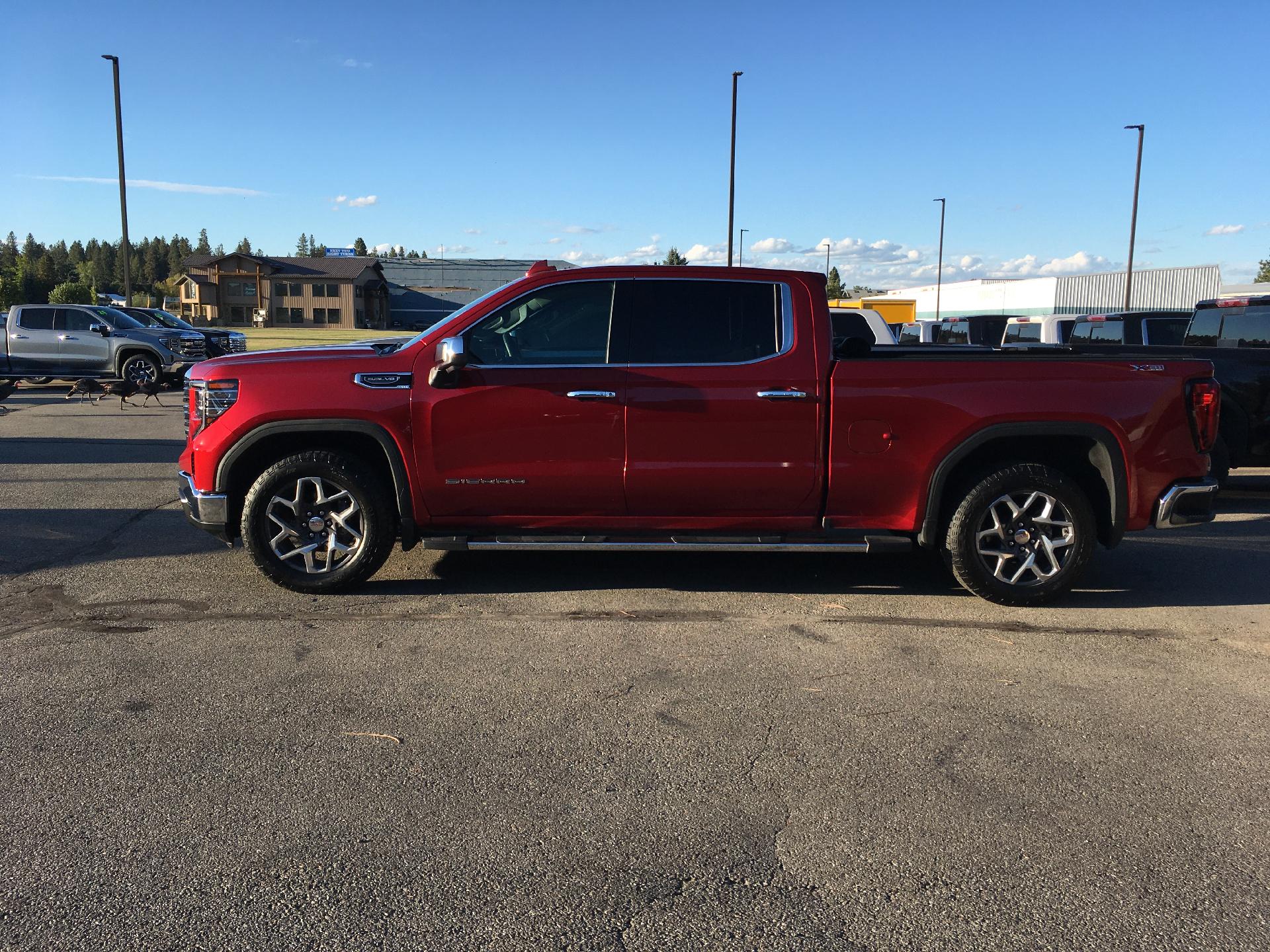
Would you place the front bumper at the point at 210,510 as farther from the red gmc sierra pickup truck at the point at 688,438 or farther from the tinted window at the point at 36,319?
the tinted window at the point at 36,319

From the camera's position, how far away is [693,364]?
557 cm

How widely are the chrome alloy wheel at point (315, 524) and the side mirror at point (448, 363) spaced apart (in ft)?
2.79

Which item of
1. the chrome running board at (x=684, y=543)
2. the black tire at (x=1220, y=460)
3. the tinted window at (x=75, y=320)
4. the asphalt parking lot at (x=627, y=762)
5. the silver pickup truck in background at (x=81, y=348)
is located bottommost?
the asphalt parking lot at (x=627, y=762)

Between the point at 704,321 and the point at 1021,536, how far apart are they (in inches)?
86.0

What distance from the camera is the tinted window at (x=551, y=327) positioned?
5.64 meters

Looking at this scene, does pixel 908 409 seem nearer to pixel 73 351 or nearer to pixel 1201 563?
pixel 1201 563

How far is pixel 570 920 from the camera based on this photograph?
8.87ft

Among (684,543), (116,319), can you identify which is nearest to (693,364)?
(684,543)

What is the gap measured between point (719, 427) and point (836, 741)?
2118 millimetres

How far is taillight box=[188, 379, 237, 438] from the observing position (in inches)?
221

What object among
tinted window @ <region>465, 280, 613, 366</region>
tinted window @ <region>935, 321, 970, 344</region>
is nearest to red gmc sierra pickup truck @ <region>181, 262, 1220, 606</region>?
tinted window @ <region>465, 280, 613, 366</region>

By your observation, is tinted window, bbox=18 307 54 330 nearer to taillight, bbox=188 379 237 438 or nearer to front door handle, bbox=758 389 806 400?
taillight, bbox=188 379 237 438

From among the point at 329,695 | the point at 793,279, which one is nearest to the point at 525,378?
the point at 793,279

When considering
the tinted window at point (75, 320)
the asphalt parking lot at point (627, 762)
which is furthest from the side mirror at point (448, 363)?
the tinted window at point (75, 320)
